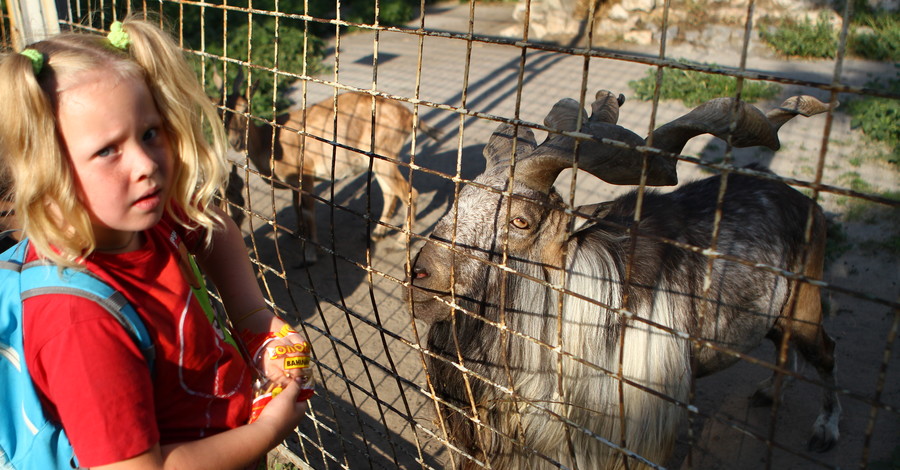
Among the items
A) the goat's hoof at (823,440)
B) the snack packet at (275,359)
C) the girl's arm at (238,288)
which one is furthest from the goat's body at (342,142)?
the snack packet at (275,359)

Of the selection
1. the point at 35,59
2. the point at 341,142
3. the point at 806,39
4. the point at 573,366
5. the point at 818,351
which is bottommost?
the point at 818,351

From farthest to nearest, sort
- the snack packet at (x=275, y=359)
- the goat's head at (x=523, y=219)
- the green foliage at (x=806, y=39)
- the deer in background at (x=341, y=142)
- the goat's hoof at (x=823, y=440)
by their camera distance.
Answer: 1. the green foliage at (x=806, y=39)
2. the deer in background at (x=341, y=142)
3. the goat's hoof at (x=823, y=440)
4. the goat's head at (x=523, y=219)
5. the snack packet at (x=275, y=359)

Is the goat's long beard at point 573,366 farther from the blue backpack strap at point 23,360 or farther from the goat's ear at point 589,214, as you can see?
the blue backpack strap at point 23,360

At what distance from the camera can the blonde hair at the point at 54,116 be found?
136cm

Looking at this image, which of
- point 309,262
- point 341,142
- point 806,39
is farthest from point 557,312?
point 806,39

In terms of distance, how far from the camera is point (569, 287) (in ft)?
8.52

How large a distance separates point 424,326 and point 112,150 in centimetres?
323

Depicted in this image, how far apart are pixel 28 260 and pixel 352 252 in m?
4.47

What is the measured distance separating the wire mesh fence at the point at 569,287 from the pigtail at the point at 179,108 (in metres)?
0.43

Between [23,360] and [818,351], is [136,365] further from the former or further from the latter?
[818,351]

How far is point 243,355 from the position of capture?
1.88 meters

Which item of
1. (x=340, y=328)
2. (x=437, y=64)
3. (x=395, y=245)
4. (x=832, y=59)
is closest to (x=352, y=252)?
(x=395, y=245)

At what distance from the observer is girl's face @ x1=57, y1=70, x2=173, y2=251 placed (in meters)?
1.41

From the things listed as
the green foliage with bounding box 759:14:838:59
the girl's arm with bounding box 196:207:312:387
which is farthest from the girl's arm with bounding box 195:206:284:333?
the green foliage with bounding box 759:14:838:59
